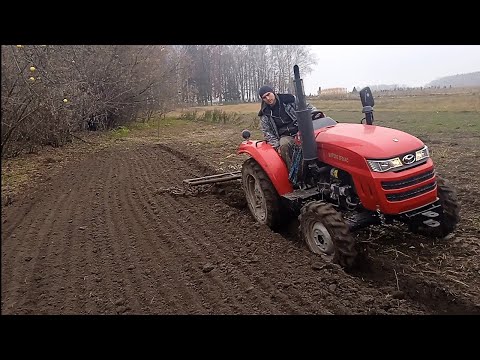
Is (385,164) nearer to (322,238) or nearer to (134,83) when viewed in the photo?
(322,238)

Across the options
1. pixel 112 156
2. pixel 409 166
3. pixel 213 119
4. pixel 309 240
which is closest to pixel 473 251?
pixel 409 166

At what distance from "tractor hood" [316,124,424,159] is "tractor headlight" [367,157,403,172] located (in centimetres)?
4

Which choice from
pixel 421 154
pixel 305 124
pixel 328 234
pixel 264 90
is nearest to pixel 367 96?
pixel 305 124

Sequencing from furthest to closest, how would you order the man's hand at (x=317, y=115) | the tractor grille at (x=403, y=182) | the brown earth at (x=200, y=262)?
the man's hand at (x=317, y=115) < the tractor grille at (x=403, y=182) < the brown earth at (x=200, y=262)

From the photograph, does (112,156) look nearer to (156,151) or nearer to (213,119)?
(156,151)

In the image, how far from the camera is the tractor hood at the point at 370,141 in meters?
3.86

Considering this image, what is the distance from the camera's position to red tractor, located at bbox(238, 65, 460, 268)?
12.6ft

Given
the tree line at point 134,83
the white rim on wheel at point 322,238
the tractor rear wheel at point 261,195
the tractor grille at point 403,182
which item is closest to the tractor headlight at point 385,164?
the tractor grille at point 403,182

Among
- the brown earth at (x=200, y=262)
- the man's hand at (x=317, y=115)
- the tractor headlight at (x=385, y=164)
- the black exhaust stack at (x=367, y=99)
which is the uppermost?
the black exhaust stack at (x=367, y=99)

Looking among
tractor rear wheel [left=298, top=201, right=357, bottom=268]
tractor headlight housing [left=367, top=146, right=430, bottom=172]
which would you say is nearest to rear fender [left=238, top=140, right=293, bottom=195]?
tractor rear wheel [left=298, top=201, right=357, bottom=268]

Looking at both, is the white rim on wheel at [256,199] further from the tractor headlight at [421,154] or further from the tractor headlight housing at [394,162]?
the tractor headlight at [421,154]

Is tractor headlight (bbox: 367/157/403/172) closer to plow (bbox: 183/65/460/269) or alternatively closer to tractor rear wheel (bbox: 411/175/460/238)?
plow (bbox: 183/65/460/269)

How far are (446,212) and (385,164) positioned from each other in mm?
1127
